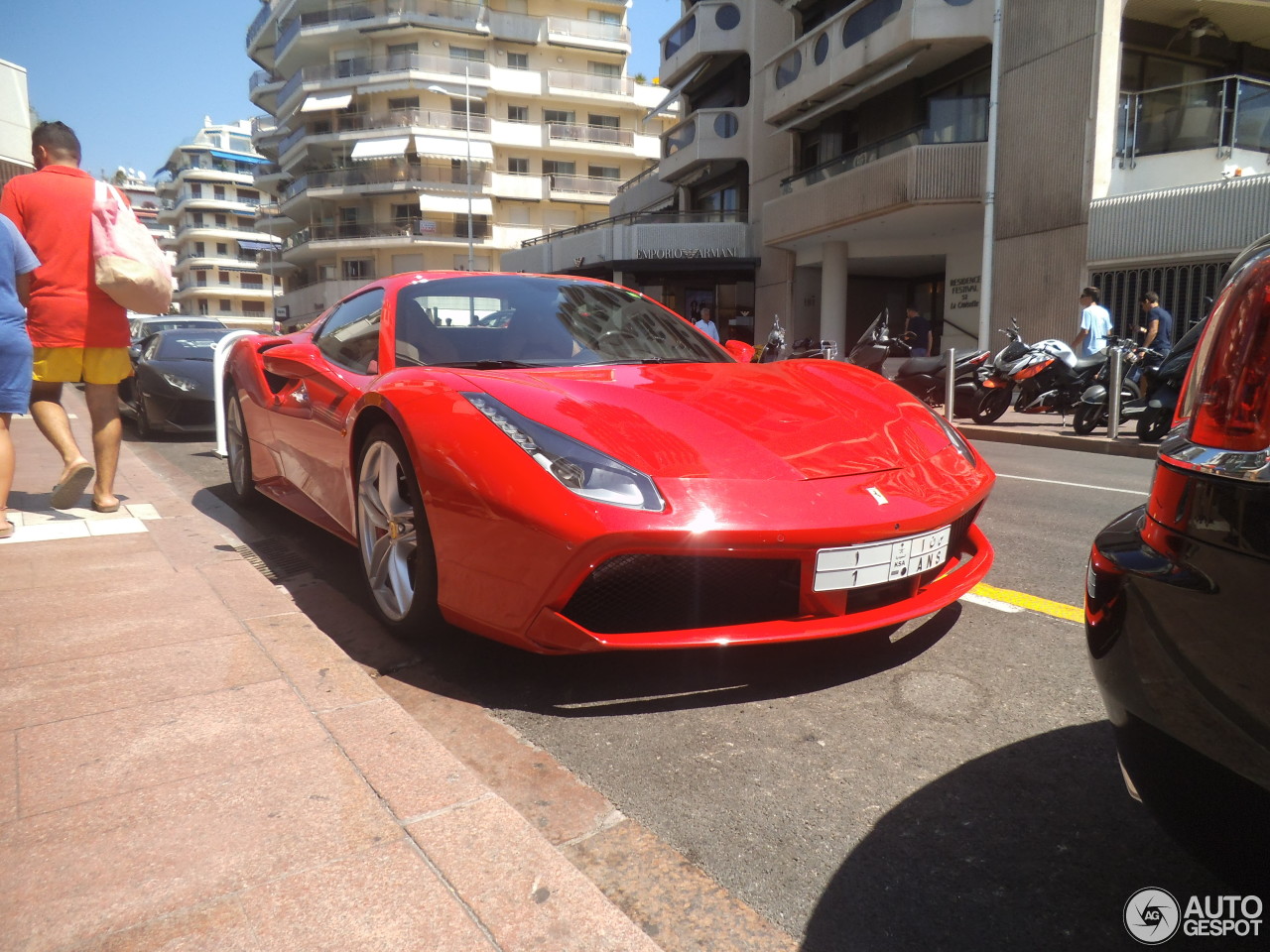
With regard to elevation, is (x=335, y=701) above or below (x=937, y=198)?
below

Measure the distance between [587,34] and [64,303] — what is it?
5161 centimetres

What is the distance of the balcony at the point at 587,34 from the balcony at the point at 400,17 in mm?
3765

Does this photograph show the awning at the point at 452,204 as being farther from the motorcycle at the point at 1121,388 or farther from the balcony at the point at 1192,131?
the motorcycle at the point at 1121,388

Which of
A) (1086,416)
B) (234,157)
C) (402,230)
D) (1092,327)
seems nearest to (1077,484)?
(1086,416)

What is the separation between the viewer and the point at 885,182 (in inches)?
719

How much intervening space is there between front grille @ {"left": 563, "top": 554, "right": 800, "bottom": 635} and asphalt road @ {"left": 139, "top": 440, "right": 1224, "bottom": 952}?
0.25 meters

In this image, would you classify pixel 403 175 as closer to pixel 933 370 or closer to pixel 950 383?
pixel 933 370

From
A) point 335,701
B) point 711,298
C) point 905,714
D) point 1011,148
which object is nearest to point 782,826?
point 905,714

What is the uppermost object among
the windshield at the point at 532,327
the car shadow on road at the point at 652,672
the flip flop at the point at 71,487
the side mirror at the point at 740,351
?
the windshield at the point at 532,327

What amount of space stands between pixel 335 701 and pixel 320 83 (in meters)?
53.0

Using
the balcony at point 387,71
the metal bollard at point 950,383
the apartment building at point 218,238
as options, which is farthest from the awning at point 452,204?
the metal bollard at point 950,383

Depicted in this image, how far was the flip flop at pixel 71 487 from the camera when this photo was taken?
4523mm

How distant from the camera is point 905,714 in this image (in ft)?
7.80

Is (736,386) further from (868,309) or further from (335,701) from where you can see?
(868,309)
